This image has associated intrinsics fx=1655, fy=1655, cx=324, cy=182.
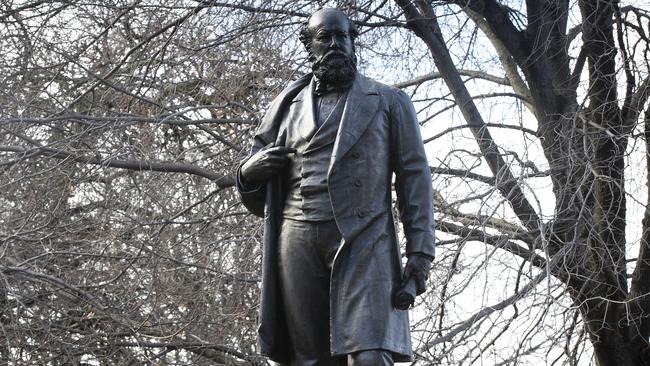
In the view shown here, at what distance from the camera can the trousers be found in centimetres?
674

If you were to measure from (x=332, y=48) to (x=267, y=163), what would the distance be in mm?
563

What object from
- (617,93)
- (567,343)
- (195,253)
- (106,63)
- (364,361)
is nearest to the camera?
(364,361)

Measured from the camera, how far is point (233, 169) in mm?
16078

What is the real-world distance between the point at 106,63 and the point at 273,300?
1117 centimetres

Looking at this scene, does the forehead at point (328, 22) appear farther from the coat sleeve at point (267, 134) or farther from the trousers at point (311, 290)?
the trousers at point (311, 290)

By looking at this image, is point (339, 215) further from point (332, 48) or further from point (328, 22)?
point (328, 22)

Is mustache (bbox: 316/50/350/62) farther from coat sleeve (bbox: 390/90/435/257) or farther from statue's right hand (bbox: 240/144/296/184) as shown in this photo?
statue's right hand (bbox: 240/144/296/184)

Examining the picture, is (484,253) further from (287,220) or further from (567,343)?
(287,220)

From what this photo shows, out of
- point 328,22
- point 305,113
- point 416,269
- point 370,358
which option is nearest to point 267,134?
point 305,113

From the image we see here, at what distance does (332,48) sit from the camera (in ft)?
22.7

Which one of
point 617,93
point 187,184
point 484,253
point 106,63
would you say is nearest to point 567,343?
point 484,253

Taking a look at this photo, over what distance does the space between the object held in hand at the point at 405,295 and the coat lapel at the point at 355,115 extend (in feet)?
1.85

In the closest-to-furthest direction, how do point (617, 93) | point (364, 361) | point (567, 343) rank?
point (364, 361) < point (567, 343) < point (617, 93)

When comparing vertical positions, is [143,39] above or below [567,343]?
above
